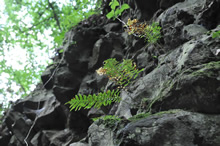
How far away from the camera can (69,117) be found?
7.69 meters

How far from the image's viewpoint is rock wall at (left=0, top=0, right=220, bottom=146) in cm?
Answer: 206

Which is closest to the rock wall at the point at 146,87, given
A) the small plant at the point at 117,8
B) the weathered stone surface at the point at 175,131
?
the weathered stone surface at the point at 175,131

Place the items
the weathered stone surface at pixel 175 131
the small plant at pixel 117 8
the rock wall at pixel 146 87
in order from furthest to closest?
the small plant at pixel 117 8 → the rock wall at pixel 146 87 → the weathered stone surface at pixel 175 131

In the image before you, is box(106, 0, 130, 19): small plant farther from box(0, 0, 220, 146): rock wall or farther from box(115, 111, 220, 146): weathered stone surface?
box(115, 111, 220, 146): weathered stone surface

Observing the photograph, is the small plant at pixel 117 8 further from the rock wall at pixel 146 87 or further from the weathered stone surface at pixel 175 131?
the weathered stone surface at pixel 175 131

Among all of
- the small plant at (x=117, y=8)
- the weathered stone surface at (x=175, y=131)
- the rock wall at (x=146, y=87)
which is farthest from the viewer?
the small plant at (x=117, y=8)

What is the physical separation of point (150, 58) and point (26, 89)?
14.5 meters

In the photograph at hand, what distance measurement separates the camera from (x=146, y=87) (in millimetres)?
4000

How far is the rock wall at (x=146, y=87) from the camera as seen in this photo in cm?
206

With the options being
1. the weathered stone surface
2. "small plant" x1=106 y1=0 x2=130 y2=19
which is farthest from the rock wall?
"small plant" x1=106 y1=0 x2=130 y2=19

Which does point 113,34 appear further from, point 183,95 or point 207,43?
point 183,95

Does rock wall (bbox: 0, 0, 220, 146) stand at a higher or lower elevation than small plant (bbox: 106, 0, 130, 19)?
lower

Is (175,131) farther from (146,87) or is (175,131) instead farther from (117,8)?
(117,8)

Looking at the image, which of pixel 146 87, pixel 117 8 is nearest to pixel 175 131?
pixel 146 87
